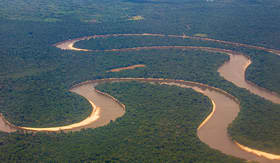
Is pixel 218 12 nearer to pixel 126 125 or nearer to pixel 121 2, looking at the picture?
pixel 121 2

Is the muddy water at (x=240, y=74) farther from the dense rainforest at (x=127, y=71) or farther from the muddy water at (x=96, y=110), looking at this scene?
the muddy water at (x=96, y=110)

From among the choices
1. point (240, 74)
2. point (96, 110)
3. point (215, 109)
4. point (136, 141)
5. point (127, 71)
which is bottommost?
point (96, 110)

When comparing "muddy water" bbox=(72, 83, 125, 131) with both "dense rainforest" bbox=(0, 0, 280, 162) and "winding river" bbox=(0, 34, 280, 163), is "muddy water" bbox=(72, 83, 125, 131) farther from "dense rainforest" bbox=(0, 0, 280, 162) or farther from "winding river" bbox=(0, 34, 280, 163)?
"dense rainforest" bbox=(0, 0, 280, 162)

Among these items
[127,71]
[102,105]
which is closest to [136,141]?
[102,105]

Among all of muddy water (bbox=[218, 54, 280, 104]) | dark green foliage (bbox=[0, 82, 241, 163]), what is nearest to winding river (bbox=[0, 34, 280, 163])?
muddy water (bbox=[218, 54, 280, 104])

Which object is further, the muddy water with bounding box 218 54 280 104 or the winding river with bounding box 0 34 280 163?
the muddy water with bounding box 218 54 280 104

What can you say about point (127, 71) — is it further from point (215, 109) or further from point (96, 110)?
point (215, 109)
